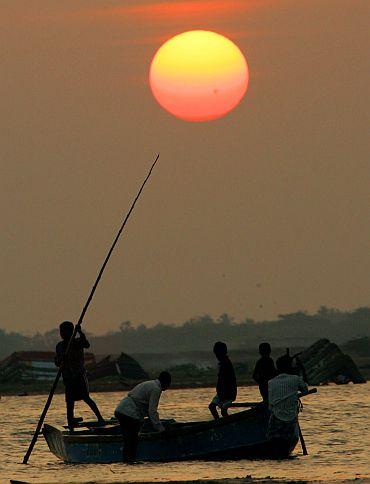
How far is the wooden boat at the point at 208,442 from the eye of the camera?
80.1 ft

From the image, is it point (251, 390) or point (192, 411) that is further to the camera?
point (251, 390)

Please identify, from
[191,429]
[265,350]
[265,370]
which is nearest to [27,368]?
[191,429]

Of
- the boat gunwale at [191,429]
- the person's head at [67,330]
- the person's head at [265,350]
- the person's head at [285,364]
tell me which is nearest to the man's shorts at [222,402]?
the boat gunwale at [191,429]

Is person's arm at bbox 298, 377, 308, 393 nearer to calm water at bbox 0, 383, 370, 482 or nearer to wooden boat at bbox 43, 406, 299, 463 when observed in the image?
wooden boat at bbox 43, 406, 299, 463

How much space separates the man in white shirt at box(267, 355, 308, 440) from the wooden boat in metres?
0.27

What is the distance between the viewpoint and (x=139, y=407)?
23766mm

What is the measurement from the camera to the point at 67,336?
84.0 ft

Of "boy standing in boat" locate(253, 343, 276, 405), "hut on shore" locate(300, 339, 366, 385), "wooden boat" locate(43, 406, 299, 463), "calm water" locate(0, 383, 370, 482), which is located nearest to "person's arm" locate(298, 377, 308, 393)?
"wooden boat" locate(43, 406, 299, 463)

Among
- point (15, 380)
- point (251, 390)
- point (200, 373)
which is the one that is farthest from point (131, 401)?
point (200, 373)

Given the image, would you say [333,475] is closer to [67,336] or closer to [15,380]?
[67,336]

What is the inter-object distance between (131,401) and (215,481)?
2.14 meters

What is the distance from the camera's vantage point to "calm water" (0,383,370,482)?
24.4 metres

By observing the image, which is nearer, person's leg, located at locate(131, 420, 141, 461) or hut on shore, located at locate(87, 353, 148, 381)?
person's leg, located at locate(131, 420, 141, 461)

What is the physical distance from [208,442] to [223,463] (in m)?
0.73
